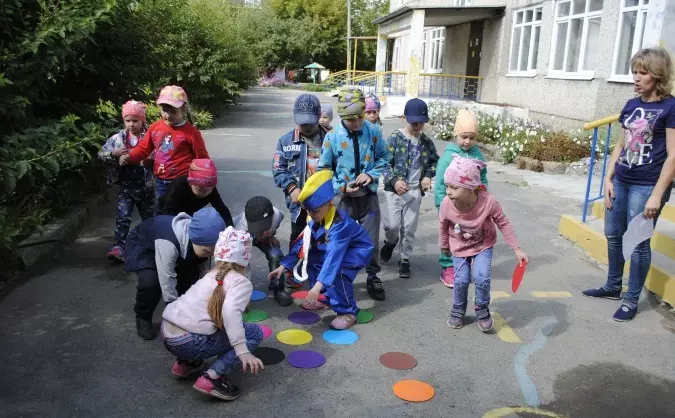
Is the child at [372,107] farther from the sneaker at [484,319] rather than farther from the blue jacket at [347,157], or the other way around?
the sneaker at [484,319]

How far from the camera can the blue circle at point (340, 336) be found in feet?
12.7

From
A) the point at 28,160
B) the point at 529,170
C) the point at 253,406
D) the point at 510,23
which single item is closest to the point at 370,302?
the point at 253,406

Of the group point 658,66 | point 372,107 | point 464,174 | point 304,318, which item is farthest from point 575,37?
point 304,318

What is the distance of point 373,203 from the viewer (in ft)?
15.3

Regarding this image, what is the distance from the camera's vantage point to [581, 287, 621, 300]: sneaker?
464 centimetres

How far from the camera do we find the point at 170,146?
4.71 meters

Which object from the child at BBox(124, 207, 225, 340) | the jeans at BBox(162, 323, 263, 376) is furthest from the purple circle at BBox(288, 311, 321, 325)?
the jeans at BBox(162, 323, 263, 376)

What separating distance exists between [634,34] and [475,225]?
1002cm

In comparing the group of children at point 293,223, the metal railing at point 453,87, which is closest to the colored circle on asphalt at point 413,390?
the group of children at point 293,223

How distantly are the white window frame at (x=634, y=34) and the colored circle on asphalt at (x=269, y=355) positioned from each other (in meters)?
9.90

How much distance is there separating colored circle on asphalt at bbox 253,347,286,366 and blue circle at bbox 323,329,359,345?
38cm

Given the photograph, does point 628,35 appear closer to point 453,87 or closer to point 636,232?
point 636,232

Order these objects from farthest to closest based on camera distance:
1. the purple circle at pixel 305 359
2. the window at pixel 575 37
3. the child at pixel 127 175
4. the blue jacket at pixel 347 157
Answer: the window at pixel 575 37 < the child at pixel 127 175 < the blue jacket at pixel 347 157 < the purple circle at pixel 305 359

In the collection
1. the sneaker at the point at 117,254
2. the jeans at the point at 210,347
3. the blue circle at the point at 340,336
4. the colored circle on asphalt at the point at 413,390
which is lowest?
the blue circle at the point at 340,336
